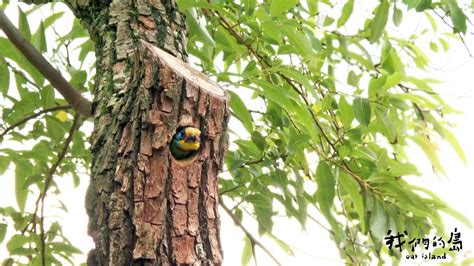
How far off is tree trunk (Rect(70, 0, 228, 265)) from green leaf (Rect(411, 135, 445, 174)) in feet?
2.14

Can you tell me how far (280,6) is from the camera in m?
1.00

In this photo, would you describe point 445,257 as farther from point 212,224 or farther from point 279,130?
point 212,224

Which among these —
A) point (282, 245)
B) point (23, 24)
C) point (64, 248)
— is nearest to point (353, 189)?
point (282, 245)

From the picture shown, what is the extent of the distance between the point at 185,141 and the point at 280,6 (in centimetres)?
37

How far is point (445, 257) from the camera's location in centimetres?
135

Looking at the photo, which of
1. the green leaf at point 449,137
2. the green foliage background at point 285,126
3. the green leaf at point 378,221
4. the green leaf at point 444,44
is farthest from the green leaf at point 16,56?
the green leaf at point 444,44

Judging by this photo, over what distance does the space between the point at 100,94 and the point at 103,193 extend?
17 cm

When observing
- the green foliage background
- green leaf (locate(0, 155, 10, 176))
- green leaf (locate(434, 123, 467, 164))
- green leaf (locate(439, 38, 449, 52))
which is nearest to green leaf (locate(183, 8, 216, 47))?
the green foliage background

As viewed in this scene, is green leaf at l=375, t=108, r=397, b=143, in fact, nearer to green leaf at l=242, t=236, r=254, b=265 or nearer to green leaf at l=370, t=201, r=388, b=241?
green leaf at l=370, t=201, r=388, b=241

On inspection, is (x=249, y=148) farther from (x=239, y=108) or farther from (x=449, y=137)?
(x=449, y=137)

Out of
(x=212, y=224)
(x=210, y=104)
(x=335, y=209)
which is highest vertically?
(x=335, y=209)

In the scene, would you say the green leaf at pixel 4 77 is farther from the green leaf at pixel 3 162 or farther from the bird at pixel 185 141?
the bird at pixel 185 141

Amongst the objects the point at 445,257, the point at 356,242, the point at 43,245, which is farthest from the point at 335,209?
the point at 43,245

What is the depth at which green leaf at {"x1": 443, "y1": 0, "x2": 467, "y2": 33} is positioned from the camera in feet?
3.71
